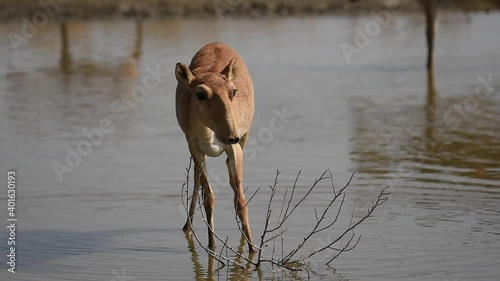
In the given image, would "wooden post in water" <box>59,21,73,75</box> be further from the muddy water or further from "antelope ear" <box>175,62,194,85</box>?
"antelope ear" <box>175,62,194,85</box>

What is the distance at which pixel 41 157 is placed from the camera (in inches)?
523

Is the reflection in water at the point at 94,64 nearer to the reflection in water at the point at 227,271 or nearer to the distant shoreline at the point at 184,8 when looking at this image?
the distant shoreline at the point at 184,8

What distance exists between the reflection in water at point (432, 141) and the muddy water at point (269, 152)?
3 cm

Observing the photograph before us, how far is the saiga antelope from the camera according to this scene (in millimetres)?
8523

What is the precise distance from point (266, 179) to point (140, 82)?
823cm

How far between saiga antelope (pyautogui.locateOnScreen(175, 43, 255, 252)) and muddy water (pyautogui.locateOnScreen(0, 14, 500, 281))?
1.67ft

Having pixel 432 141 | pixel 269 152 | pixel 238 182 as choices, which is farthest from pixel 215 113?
pixel 432 141

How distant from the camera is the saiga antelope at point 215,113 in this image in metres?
8.52

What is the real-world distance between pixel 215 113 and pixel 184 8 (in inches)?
911

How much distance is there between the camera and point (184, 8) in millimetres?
31375

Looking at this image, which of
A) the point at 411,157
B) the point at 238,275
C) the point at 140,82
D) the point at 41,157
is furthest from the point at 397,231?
the point at 140,82

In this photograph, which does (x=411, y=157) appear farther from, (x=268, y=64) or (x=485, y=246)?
(x=268, y=64)

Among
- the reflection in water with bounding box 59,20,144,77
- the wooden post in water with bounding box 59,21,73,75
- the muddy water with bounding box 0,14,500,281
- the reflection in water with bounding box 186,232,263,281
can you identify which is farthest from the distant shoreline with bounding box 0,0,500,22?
the reflection in water with bounding box 186,232,263,281

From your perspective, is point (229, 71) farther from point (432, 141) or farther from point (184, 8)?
point (184, 8)
